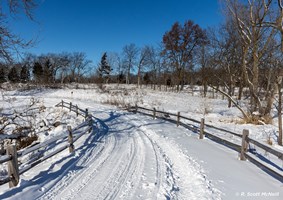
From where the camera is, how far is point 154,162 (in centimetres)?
602

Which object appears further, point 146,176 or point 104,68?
point 104,68

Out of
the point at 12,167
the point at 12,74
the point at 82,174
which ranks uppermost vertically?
the point at 12,74

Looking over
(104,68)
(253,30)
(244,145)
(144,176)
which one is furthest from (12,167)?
(104,68)

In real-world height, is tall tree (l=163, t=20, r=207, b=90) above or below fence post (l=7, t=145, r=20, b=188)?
above

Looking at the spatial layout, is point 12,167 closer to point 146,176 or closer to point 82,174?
point 82,174

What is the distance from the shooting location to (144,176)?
498 centimetres

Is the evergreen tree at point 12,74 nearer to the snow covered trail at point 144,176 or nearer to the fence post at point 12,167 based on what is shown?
the snow covered trail at point 144,176

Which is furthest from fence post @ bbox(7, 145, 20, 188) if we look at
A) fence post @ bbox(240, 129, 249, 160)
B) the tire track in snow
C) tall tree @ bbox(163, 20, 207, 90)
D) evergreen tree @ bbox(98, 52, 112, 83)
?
evergreen tree @ bbox(98, 52, 112, 83)

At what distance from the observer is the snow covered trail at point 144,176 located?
4.19m

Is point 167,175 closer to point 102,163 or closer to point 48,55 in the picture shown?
point 102,163

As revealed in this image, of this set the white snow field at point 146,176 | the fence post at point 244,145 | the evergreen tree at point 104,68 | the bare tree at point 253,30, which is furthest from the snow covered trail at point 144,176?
the evergreen tree at point 104,68

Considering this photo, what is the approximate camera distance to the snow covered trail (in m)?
4.19

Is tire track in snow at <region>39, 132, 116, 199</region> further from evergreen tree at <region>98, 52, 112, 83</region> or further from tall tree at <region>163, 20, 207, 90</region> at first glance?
evergreen tree at <region>98, 52, 112, 83</region>

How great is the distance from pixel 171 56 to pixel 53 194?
143 feet
